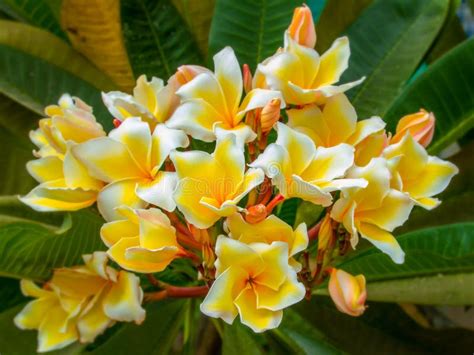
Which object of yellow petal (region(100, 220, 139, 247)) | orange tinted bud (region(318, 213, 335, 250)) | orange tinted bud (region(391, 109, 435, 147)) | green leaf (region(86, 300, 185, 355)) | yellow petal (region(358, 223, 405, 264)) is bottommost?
green leaf (region(86, 300, 185, 355))

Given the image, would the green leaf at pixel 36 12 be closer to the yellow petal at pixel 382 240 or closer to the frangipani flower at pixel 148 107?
the frangipani flower at pixel 148 107

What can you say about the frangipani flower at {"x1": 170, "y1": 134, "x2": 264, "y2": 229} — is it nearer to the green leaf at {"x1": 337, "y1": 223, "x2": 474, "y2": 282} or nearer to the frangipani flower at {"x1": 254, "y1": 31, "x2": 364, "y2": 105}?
the frangipani flower at {"x1": 254, "y1": 31, "x2": 364, "y2": 105}

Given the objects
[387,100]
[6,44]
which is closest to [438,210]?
[387,100]

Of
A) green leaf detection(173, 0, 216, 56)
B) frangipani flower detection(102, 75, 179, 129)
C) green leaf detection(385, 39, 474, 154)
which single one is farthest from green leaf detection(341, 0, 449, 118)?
frangipani flower detection(102, 75, 179, 129)

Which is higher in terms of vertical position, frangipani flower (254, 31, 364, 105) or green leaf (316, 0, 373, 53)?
frangipani flower (254, 31, 364, 105)

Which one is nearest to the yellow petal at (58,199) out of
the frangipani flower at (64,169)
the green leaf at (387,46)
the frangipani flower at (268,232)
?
the frangipani flower at (64,169)

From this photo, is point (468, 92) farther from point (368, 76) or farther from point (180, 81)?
point (180, 81)

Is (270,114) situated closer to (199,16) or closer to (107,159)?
(107,159)
